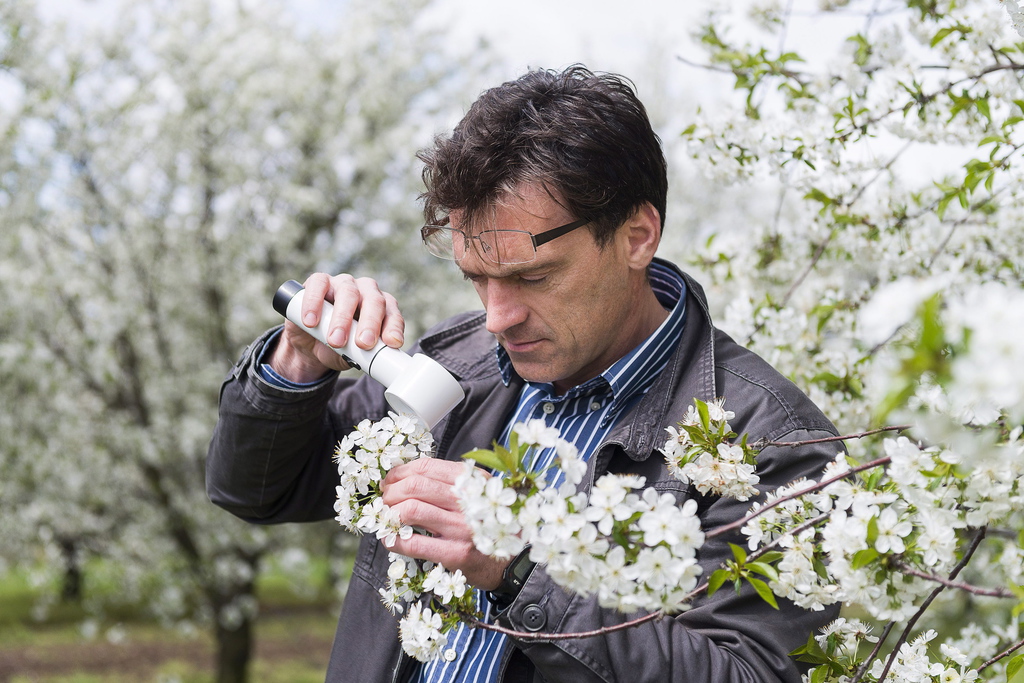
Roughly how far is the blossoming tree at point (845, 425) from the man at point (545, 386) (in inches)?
4.0

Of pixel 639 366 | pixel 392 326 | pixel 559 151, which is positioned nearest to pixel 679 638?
pixel 639 366

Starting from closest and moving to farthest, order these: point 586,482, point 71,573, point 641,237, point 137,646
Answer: point 586,482 → point 641,237 → point 71,573 → point 137,646

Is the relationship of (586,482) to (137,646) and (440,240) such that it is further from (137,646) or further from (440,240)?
(137,646)

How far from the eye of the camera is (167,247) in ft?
23.2

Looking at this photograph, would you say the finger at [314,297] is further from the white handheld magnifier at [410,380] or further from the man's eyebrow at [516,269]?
the man's eyebrow at [516,269]

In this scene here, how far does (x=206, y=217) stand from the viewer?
727 centimetres

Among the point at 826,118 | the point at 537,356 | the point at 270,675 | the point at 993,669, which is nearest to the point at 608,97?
the point at 537,356

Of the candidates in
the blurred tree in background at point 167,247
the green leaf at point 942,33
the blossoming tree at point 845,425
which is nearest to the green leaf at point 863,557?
the blossoming tree at point 845,425

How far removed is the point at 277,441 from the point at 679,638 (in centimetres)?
121

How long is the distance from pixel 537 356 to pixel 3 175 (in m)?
6.17

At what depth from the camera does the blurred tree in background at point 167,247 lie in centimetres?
650

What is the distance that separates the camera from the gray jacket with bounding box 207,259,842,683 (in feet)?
4.81

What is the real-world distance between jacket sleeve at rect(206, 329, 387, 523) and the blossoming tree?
630mm

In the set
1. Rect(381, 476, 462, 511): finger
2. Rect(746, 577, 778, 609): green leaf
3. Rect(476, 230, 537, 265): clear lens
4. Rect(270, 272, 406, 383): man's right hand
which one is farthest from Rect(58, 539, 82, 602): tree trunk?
Rect(746, 577, 778, 609): green leaf
